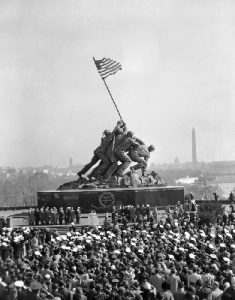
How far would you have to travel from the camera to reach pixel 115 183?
113 feet

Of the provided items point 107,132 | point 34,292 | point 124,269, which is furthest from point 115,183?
point 34,292

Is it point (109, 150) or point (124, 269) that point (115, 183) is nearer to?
point (109, 150)

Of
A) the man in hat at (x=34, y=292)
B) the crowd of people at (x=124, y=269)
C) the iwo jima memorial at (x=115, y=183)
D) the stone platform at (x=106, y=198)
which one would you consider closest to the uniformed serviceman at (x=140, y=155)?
the iwo jima memorial at (x=115, y=183)

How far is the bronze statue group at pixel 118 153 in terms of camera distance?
35531 mm

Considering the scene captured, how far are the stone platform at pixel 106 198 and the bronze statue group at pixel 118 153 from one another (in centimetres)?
190

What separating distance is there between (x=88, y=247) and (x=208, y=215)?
1164 centimetres

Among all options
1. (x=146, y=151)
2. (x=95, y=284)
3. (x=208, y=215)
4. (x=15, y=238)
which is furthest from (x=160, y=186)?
(x=95, y=284)

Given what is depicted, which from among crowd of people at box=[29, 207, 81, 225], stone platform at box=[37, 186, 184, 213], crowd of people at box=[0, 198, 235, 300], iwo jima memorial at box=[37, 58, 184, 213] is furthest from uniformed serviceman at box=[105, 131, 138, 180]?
crowd of people at box=[0, 198, 235, 300]

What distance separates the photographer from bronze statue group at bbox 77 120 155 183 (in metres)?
35.5

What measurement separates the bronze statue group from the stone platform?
1.90 m

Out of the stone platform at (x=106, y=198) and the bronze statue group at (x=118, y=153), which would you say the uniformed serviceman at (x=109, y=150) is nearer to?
the bronze statue group at (x=118, y=153)

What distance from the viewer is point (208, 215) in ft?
89.6

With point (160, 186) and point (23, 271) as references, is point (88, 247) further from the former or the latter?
point (160, 186)

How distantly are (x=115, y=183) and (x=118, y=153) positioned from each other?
1965 millimetres
